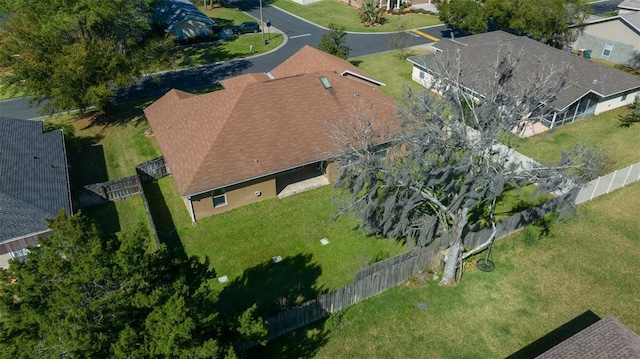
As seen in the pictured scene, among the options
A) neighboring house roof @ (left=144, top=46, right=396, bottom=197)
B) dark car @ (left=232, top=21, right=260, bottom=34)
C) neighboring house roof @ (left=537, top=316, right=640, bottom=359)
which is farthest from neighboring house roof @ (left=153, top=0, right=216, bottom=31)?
neighboring house roof @ (left=537, top=316, right=640, bottom=359)

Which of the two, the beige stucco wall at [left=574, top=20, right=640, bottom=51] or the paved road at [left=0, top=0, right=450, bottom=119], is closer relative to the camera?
the paved road at [left=0, top=0, right=450, bottom=119]

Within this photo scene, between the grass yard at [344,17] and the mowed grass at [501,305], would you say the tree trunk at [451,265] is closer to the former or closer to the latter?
the mowed grass at [501,305]

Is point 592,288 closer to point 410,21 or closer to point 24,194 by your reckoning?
point 24,194

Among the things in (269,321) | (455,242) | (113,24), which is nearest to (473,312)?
(455,242)

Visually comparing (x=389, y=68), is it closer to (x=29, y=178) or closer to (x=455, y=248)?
(x=455, y=248)

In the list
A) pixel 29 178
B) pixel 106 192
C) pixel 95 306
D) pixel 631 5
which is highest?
pixel 95 306

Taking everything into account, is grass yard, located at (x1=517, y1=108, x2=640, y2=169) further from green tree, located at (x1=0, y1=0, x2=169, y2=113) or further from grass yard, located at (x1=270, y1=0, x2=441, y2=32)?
green tree, located at (x1=0, y1=0, x2=169, y2=113)

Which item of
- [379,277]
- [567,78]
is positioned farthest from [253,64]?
[379,277]
